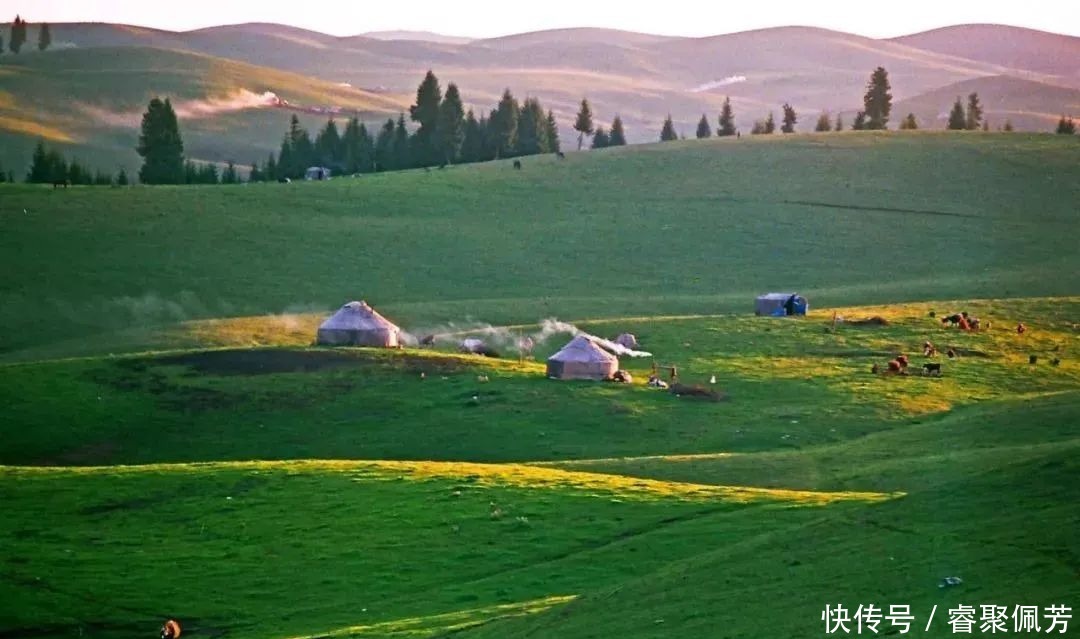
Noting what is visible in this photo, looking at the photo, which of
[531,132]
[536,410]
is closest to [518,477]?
[536,410]

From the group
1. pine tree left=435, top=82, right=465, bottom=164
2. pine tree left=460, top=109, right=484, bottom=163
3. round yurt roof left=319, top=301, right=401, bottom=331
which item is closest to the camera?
round yurt roof left=319, top=301, right=401, bottom=331

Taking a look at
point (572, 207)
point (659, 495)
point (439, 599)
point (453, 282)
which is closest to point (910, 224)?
point (572, 207)

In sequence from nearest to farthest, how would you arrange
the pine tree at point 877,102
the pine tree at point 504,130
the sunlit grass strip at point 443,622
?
the sunlit grass strip at point 443,622 < the pine tree at point 504,130 < the pine tree at point 877,102

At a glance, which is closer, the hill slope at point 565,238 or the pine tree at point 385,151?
the hill slope at point 565,238

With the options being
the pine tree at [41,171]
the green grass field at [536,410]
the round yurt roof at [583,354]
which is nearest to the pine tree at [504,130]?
the green grass field at [536,410]

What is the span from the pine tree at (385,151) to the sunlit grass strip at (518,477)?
97.9m

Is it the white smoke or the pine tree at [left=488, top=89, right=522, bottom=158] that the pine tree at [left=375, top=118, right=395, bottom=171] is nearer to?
the pine tree at [left=488, top=89, right=522, bottom=158]

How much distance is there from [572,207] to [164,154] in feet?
111

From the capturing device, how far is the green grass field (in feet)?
98.5

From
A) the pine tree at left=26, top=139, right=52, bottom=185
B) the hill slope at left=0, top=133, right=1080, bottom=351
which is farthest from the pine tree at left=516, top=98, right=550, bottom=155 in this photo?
the pine tree at left=26, top=139, right=52, bottom=185

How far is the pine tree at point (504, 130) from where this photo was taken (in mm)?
149750

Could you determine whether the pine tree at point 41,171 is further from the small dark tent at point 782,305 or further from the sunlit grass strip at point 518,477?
the sunlit grass strip at point 518,477

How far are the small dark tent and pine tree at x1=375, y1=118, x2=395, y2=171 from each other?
6882cm

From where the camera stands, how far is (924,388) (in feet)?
205
